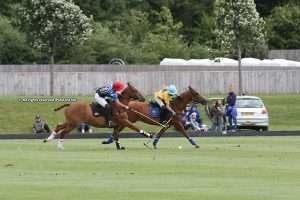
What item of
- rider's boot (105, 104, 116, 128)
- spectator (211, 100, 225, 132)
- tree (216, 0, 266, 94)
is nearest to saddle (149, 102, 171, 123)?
rider's boot (105, 104, 116, 128)

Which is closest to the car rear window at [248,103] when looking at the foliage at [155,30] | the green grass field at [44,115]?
the green grass field at [44,115]

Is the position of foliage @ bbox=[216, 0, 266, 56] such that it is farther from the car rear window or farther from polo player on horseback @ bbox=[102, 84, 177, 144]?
polo player on horseback @ bbox=[102, 84, 177, 144]

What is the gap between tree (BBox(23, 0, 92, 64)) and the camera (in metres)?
59.2

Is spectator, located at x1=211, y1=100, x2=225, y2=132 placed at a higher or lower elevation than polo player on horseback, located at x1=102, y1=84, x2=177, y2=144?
lower

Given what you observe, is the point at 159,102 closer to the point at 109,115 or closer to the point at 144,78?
the point at 109,115

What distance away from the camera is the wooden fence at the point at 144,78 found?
214ft

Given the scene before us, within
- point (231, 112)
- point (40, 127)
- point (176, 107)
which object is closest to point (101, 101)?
point (176, 107)

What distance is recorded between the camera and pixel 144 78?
67188 millimetres

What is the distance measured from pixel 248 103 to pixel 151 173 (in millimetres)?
28366

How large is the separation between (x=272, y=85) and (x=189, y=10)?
1119 inches

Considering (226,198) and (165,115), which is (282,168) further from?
(165,115)

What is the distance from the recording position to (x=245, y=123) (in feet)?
159

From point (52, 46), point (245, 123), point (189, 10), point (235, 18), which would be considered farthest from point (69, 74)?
point (189, 10)

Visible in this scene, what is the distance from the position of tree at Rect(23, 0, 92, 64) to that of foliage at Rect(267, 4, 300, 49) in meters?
32.5
